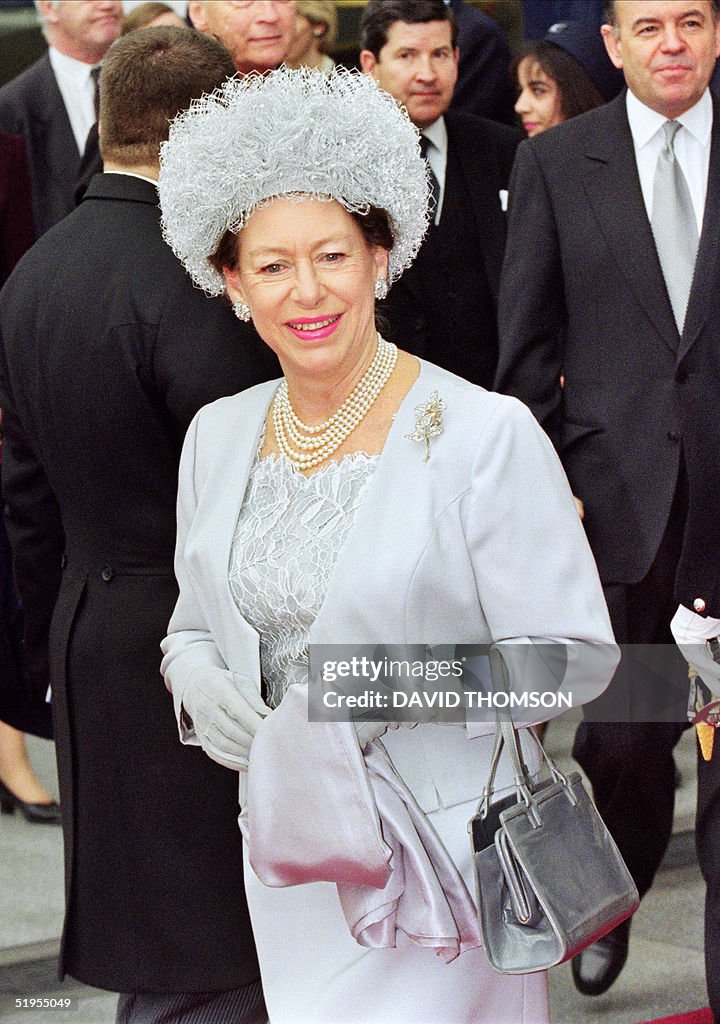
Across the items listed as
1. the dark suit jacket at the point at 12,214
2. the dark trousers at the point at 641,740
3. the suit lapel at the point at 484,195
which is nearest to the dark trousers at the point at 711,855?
the dark trousers at the point at 641,740

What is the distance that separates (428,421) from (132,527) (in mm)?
722

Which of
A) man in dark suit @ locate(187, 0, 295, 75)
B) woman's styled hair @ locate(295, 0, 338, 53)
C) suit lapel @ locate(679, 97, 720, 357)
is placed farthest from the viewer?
woman's styled hair @ locate(295, 0, 338, 53)

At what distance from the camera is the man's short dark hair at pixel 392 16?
14.1 feet

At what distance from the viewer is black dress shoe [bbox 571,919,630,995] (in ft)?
11.2

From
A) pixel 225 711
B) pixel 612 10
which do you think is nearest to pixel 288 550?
pixel 225 711

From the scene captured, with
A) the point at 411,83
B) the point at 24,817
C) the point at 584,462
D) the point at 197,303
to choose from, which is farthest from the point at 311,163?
the point at 24,817

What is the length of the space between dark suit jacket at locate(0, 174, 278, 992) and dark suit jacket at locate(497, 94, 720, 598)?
0.96m

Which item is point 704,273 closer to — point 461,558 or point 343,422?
point 343,422

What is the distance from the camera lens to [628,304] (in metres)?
3.31

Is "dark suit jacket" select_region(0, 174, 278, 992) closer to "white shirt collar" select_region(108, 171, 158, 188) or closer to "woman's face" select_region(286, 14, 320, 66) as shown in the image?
"white shirt collar" select_region(108, 171, 158, 188)

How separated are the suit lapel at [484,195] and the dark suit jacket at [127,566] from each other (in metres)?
1.66

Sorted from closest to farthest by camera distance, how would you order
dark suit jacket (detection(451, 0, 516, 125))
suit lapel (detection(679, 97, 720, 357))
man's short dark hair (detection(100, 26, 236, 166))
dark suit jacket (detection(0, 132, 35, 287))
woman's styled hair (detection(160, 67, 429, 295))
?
woman's styled hair (detection(160, 67, 429, 295)) < man's short dark hair (detection(100, 26, 236, 166)) < suit lapel (detection(679, 97, 720, 357)) < dark suit jacket (detection(0, 132, 35, 287)) < dark suit jacket (detection(451, 0, 516, 125))

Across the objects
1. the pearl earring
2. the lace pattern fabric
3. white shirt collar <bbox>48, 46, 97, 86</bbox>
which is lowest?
the lace pattern fabric

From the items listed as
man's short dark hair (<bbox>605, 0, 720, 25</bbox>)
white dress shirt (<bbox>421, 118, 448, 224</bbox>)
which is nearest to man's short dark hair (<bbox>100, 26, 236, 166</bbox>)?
man's short dark hair (<bbox>605, 0, 720, 25</bbox>)
